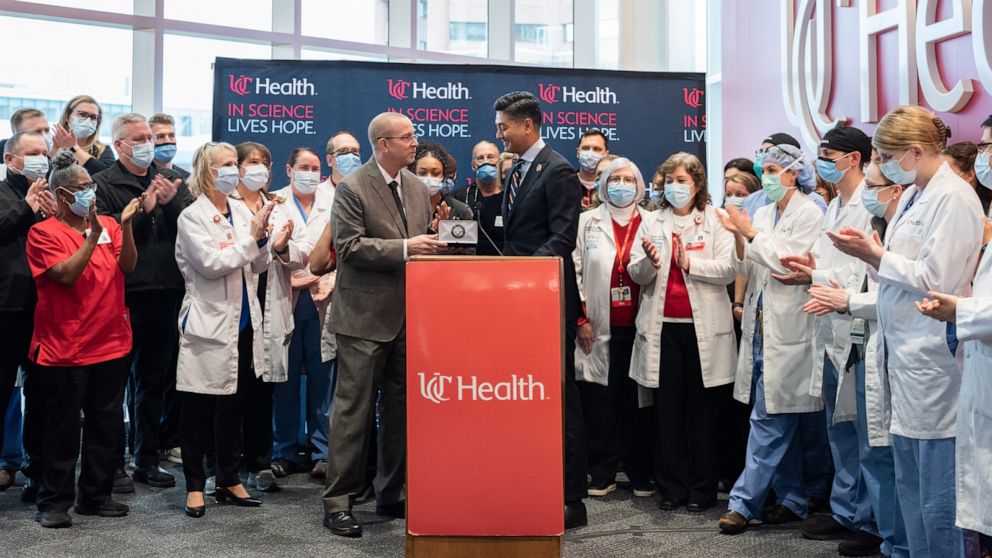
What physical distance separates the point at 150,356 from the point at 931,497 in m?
3.80

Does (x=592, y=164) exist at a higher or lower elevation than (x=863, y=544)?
higher

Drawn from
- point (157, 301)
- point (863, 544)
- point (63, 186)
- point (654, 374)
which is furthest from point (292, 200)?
point (863, 544)

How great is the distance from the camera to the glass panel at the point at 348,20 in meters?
9.25

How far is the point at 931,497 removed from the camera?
3176mm

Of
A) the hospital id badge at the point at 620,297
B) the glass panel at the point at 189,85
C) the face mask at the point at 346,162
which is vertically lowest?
the hospital id badge at the point at 620,297

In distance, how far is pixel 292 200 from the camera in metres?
5.56

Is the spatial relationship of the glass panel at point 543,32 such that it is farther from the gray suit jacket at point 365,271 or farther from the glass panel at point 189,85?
the gray suit jacket at point 365,271

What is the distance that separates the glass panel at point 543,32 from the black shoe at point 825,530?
6766 millimetres

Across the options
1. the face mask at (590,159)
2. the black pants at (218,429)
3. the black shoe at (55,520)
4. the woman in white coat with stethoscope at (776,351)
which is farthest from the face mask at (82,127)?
the woman in white coat with stethoscope at (776,351)

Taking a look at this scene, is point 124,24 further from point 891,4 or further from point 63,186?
point 891,4

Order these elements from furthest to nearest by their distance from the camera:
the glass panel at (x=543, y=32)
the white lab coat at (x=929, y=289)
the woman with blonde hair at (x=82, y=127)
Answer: the glass panel at (x=543, y=32), the woman with blonde hair at (x=82, y=127), the white lab coat at (x=929, y=289)

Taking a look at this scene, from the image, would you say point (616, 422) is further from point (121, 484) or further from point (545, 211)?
point (121, 484)

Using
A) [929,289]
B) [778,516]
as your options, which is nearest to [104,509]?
[778,516]

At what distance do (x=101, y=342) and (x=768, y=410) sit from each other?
9.69ft
